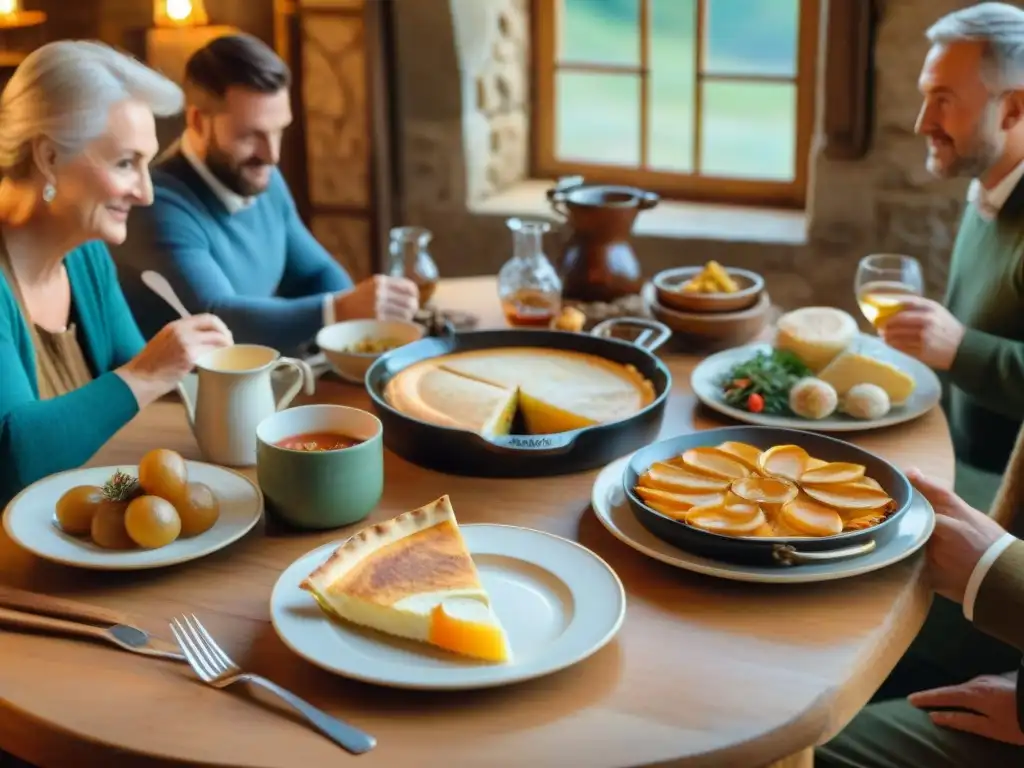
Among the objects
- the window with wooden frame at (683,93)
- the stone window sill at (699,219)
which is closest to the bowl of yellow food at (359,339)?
the stone window sill at (699,219)

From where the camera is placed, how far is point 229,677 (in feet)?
3.69

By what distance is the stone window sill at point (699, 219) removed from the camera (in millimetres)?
3467

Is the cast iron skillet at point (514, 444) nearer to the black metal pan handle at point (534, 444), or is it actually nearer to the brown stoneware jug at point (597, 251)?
the black metal pan handle at point (534, 444)

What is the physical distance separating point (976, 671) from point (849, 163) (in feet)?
5.86

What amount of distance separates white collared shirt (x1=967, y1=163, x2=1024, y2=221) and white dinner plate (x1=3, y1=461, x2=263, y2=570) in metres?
1.49

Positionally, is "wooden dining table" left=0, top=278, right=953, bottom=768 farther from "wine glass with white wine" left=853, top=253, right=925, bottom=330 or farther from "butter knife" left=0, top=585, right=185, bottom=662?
"wine glass with white wine" left=853, top=253, right=925, bottom=330

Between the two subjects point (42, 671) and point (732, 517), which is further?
point (732, 517)

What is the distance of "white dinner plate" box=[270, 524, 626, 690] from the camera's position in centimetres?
110

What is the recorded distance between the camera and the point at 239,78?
2.48 m

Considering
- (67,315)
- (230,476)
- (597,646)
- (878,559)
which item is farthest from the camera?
(67,315)

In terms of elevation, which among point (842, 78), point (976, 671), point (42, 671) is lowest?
point (976, 671)

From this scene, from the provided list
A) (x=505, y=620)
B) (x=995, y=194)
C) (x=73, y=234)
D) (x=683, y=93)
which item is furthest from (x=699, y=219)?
(x=505, y=620)

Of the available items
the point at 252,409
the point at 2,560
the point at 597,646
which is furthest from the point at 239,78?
the point at 597,646

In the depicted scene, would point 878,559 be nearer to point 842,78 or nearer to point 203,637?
Result: point 203,637
